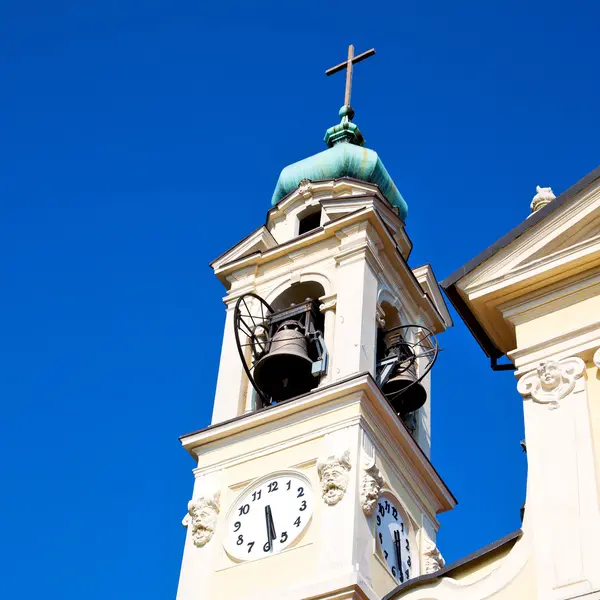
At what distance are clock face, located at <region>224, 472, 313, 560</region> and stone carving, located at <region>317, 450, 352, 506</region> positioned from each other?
290 millimetres

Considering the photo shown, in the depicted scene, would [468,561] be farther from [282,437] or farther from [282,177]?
[282,177]

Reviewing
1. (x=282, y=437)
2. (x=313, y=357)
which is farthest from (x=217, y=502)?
(x=313, y=357)

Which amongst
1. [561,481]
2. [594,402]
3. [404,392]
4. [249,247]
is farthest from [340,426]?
[561,481]

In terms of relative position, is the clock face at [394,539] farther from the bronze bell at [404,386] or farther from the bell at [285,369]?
the bell at [285,369]

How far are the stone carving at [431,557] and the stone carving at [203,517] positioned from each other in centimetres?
267

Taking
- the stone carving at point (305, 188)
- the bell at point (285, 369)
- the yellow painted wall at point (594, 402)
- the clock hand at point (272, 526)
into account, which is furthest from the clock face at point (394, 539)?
the stone carving at point (305, 188)

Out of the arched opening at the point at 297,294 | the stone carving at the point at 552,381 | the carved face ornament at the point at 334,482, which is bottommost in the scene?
the stone carving at the point at 552,381

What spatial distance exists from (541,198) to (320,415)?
600 centimetres

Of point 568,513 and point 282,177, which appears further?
point 282,177

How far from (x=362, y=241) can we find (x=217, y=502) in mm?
4576

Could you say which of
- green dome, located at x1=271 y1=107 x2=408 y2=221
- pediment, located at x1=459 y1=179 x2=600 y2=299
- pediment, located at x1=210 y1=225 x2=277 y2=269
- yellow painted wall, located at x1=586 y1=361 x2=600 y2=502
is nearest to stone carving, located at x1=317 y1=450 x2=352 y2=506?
pediment, located at x1=210 y1=225 x2=277 y2=269

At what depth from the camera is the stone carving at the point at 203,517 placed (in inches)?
660

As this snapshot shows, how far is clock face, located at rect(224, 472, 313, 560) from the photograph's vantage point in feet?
53.2

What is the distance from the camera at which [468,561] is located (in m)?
10.1
